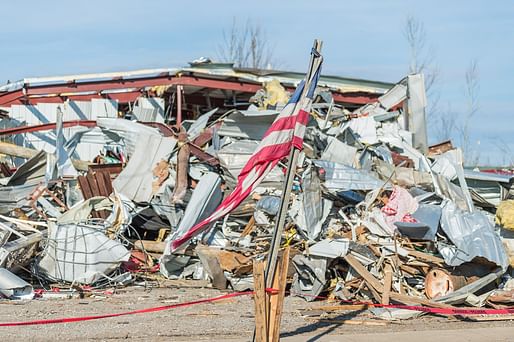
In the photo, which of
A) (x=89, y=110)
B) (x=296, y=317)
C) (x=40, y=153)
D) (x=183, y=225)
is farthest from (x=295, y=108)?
(x=89, y=110)

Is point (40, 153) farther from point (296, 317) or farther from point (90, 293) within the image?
point (296, 317)

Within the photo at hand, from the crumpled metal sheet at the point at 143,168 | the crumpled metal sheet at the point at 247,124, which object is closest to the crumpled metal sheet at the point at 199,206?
the crumpled metal sheet at the point at 143,168

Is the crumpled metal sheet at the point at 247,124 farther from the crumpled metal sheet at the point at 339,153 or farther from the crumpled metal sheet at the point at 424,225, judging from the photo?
the crumpled metal sheet at the point at 424,225

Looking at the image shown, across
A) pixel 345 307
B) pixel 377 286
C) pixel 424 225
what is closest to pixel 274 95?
pixel 424 225

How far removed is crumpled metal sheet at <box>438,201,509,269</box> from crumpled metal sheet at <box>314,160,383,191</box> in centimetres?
165

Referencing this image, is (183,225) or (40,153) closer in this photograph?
(183,225)

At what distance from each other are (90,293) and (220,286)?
80.4 inches

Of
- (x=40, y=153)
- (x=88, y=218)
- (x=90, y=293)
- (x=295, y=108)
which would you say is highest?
(x=295, y=108)

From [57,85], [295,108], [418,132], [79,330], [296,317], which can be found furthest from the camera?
[57,85]

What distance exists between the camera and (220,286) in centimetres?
1215

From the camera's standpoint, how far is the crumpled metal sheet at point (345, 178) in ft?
43.2

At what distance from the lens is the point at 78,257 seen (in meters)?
12.2

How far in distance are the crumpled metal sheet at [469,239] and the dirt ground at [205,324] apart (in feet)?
4.24

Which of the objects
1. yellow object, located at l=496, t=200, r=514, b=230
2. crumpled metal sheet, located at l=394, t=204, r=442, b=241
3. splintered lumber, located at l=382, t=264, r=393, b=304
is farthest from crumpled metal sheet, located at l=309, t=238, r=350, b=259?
yellow object, located at l=496, t=200, r=514, b=230
